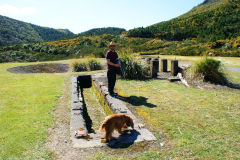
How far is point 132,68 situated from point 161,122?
5657 millimetres

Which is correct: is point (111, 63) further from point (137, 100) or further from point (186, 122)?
point (186, 122)

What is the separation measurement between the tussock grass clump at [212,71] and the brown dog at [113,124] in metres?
6.07

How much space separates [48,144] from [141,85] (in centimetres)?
548

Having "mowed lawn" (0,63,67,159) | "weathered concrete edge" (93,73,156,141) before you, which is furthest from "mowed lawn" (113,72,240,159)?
"mowed lawn" (0,63,67,159)

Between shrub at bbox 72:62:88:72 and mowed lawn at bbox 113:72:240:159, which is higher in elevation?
shrub at bbox 72:62:88:72

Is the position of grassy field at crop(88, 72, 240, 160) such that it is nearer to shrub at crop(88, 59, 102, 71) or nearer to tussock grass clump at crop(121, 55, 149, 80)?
tussock grass clump at crop(121, 55, 149, 80)

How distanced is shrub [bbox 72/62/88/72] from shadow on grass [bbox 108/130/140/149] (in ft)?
39.2

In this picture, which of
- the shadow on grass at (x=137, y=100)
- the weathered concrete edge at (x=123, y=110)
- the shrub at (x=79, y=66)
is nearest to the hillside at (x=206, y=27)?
the shrub at (x=79, y=66)

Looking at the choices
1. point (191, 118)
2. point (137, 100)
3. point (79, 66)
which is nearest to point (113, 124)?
point (191, 118)

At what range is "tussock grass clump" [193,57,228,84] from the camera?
340 inches

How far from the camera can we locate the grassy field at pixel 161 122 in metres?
3.25

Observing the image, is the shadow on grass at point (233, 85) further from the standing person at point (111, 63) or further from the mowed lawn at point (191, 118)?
the standing person at point (111, 63)

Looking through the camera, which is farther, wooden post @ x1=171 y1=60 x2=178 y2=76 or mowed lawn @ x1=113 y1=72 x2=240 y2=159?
wooden post @ x1=171 y1=60 x2=178 y2=76

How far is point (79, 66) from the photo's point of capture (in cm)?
1544
